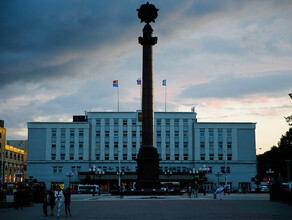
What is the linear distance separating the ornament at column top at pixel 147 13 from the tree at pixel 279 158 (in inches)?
1606

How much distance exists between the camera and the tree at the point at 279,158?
286 ft

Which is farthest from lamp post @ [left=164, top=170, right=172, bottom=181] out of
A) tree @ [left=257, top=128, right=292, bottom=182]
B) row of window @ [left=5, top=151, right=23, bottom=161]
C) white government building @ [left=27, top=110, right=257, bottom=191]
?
row of window @ [left=5, top=151, right=23, bottom=161]

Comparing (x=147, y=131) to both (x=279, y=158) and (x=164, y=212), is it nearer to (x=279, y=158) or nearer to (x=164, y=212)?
(x=164, y=212)

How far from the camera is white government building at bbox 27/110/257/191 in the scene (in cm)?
10969

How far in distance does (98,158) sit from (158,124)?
59.9ft

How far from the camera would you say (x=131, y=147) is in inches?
4424

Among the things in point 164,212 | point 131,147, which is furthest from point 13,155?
point 164,212

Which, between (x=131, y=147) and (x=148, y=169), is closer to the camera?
(x=148, y=169)

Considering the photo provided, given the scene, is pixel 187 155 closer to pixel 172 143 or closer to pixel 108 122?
pixel 172 143

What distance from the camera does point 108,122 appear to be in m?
112

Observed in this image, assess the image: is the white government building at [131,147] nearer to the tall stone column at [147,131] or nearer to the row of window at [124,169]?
the row of window at [124,169]

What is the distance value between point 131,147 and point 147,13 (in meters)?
58.9

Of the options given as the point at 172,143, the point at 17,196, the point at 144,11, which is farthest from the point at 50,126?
the point at 17,196

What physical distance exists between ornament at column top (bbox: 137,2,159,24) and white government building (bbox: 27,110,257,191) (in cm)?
5382
